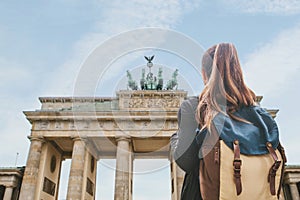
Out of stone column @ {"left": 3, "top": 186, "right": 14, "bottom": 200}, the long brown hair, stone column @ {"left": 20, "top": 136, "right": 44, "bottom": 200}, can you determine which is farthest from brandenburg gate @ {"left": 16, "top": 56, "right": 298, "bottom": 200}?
the long brown hair

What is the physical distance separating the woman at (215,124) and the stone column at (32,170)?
89.9 feet

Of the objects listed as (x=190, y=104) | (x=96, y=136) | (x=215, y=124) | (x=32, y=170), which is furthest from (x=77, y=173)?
(x=215, y=124)

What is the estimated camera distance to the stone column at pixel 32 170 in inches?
1013

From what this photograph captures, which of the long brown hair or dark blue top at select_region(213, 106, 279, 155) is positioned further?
the long brown hair

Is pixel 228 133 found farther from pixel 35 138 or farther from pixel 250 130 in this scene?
pixel 35 138

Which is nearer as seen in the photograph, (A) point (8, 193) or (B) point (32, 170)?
(B) point (32, 170)

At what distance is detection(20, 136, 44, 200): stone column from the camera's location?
84.4 ft

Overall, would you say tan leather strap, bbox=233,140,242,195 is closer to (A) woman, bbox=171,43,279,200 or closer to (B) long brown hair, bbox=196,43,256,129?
(A) woman, bbox=171,43,279,200

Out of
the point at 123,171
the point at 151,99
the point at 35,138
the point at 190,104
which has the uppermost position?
the point at 151,99

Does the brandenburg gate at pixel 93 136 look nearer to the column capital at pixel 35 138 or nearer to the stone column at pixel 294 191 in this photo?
the column capital at pixel 35 138

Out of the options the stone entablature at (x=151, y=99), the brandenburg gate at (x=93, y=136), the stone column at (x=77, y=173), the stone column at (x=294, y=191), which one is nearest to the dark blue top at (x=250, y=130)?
the brandenburg gate at (x=93, y=136)

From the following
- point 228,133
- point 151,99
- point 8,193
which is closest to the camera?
point 228,133

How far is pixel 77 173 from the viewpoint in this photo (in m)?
26.4

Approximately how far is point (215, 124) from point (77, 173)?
26549mm
